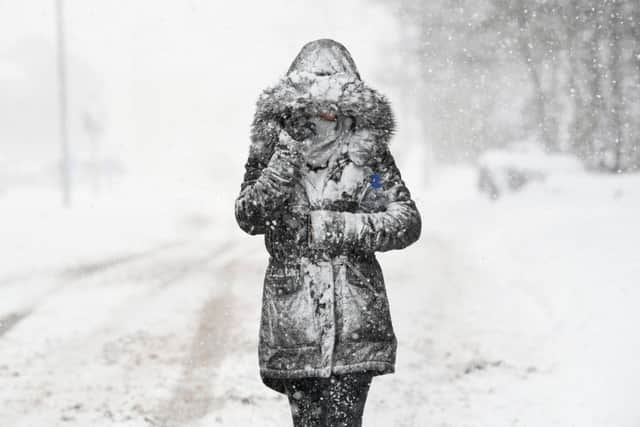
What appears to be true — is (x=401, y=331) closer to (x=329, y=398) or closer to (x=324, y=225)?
(x=329, y=398)

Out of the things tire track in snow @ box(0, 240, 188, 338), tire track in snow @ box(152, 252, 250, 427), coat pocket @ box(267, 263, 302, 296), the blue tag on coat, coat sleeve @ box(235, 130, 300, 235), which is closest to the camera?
coat sleeve @ box(235, 130, 300, 235)

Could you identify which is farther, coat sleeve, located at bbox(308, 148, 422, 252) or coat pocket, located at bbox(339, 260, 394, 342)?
coat pocket, located at bbox(339, 260, 394, 342)

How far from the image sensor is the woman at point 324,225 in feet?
9.16

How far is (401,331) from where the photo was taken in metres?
7.18

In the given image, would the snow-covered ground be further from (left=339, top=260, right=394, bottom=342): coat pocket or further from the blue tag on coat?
the blue tag on coat

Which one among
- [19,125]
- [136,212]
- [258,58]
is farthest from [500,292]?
[258,58]

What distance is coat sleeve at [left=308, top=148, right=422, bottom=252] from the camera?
2734 mm

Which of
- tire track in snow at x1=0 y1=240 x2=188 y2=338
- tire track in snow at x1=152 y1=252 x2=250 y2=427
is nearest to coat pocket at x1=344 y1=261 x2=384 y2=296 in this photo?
tire track in snow at x1=152 y1=252 x2=250 y2=427

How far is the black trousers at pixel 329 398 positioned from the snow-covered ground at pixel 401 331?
173cm

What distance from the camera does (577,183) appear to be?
14.8m

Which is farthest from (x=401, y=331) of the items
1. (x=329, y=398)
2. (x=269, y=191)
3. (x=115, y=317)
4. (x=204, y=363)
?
(x=269, y=191)

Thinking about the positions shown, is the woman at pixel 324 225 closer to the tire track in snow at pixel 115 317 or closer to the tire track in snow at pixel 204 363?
the tire track in snow at pixel 204 363

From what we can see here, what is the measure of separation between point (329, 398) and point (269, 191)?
3.00 feet

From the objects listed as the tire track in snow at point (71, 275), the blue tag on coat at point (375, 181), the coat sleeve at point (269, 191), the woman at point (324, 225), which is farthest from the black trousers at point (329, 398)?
the tire track in snow at point (71, 275)
